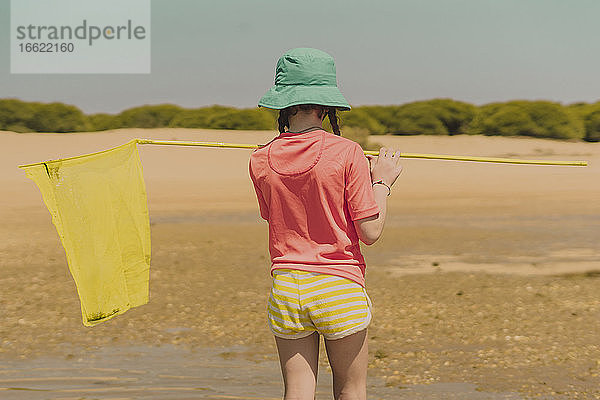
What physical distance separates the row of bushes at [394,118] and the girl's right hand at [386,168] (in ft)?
150

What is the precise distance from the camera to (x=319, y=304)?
10.4 ft

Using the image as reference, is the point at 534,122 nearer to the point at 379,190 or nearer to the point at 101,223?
the point at 101,223

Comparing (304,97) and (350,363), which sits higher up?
(304,97)

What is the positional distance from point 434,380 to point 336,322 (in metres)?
2.67

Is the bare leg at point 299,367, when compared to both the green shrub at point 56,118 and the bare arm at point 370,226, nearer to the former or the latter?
the bare arm at point 370,226

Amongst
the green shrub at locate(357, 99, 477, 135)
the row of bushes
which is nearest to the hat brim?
the row of bushes

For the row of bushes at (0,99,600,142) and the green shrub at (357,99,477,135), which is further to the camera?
the green shrub at (357,99,477,135)

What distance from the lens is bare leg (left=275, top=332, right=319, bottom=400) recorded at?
327 cm

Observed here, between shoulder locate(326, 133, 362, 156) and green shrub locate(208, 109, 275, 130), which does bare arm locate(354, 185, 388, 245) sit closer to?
shoulder locate(326, 133, 362, 156)

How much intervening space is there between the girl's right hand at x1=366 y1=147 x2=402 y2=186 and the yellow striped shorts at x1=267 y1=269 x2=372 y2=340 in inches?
16.8

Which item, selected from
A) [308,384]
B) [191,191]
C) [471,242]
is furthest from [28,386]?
[191,191]

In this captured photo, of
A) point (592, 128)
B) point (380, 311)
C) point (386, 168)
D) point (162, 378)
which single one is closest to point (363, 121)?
point (592, 128)

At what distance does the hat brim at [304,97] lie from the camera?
3230 millimetres

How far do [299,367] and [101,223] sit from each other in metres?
1.24
